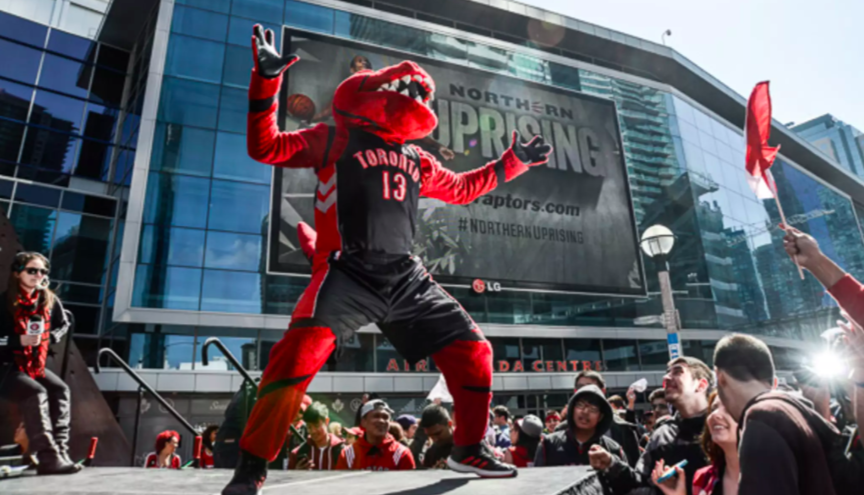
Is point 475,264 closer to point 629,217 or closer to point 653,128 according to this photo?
point 629,217

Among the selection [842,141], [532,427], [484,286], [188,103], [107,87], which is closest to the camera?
[532,427]

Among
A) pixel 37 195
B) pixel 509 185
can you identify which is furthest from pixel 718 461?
pixel 37 195

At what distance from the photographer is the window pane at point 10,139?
1788 cm

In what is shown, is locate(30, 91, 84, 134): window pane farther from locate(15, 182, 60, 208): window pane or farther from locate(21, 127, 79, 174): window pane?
locate(15, 182, 60, 208): window pane

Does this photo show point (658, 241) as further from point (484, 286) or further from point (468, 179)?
point (484, 286)

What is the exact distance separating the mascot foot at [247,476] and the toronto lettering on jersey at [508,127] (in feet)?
48.5

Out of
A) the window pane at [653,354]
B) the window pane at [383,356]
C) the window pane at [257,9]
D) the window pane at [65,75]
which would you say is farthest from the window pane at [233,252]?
the window pane at [653,354]

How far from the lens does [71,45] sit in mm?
20234

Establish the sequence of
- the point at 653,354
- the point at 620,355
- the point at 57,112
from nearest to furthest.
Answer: the point at 57,112 < the point at 620,355 < the point at 653,354

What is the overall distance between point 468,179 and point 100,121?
69.9 ft

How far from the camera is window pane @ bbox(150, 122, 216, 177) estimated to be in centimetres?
1519

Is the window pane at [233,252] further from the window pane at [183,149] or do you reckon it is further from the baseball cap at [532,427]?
the baseball cap at [532,427]

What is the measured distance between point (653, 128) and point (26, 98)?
79.4 ft

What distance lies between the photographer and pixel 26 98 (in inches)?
727
